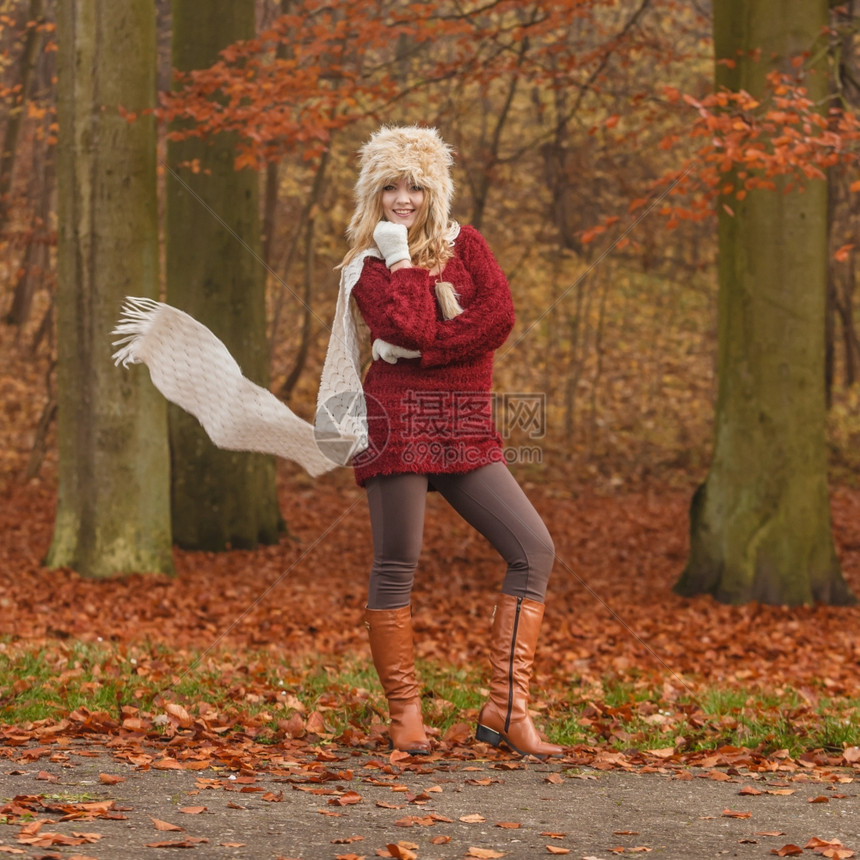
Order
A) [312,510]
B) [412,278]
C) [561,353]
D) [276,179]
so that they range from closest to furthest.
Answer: [412,278], [312,510], [276,179], [561,353]

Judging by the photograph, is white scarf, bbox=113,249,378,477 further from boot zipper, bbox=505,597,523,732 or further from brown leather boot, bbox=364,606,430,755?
boot zipper, bbox=505,597,523,732

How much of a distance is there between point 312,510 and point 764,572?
21.0 feet

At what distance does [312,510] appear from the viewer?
13195 millimetres

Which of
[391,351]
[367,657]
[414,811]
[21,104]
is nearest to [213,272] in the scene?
[367,657]

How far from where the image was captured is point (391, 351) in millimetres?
3762

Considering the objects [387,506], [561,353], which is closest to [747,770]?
[387,506]

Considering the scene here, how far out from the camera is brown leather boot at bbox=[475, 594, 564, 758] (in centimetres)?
388

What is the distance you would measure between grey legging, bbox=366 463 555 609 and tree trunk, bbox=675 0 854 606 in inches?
190

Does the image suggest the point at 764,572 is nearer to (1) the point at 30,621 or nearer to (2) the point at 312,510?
(1) the point at 30,621

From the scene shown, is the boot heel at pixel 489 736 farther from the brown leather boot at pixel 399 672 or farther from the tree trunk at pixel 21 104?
the tree trunk at pixel 21 104

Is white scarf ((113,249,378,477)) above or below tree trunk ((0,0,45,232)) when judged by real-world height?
below

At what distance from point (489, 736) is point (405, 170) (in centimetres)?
210

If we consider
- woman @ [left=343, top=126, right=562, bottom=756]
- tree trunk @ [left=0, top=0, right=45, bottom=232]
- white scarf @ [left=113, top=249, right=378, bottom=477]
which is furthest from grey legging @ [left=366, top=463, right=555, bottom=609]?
tree trunk @ [left=0, top=0, right=45, bottom=232]

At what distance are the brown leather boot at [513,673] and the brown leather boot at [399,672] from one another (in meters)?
0.27
